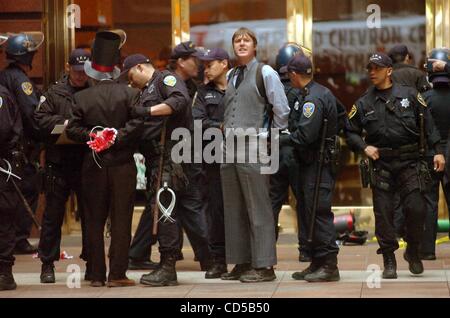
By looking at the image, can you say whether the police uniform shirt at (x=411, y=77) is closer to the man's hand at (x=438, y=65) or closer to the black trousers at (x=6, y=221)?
the man's hand at (x=438, y=65)

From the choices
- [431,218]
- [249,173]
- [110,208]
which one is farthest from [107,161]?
[431,218]

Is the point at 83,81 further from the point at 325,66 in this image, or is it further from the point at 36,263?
the point at 325,66

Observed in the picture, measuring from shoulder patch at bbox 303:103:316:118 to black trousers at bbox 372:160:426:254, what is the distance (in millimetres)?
690

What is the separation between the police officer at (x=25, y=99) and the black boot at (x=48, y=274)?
1354 millimetres

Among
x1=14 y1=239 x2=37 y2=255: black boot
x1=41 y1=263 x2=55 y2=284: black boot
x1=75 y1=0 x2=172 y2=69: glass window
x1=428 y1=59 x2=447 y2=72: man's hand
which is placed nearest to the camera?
x1=41 y1=263 x2=55 y2=284: black boot

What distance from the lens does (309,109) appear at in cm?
1000

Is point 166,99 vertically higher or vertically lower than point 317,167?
higher

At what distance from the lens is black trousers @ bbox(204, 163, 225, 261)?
1065cm

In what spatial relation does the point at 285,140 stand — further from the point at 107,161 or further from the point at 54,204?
the point at 54,204

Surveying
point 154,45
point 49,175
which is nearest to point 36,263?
point 49,175

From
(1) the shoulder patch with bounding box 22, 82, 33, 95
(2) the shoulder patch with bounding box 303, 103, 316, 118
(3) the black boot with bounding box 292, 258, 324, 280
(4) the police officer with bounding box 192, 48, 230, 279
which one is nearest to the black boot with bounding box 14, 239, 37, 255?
(1) the shoulder patch with bounding box 22, 82, 33, 95

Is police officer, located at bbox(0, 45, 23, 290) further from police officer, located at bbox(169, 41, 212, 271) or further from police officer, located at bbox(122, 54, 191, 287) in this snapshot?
police officer, located at bbox(169, 41, 212, 271)

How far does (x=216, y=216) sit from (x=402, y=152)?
5.72 feet
